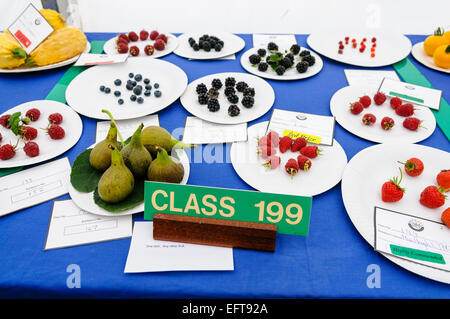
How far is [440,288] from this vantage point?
2.33 feet

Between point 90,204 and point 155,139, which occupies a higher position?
point 155,139

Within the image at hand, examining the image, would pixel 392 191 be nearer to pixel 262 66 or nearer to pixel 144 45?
pixel 262 66

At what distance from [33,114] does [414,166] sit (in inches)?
51.1

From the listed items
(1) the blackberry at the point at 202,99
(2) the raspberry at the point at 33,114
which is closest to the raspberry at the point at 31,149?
(2) the raspberry at the point at 33,114

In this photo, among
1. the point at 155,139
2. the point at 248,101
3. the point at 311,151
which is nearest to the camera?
the point at 155,139

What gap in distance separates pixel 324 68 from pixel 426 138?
59 cm

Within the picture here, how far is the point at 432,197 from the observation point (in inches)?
32.9

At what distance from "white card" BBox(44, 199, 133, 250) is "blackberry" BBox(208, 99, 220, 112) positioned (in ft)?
1.74

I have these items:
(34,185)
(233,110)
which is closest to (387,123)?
(233,110)

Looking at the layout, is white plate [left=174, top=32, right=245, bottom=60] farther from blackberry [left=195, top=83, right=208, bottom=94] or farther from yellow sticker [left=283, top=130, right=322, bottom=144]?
yellow sticker [left=283, top=130, right=322, bottom=144]

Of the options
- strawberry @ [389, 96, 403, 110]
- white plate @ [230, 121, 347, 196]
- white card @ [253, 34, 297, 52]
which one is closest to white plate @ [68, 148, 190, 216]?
white plate @ [230, 121, 347, 196]

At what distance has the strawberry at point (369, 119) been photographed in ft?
3.71

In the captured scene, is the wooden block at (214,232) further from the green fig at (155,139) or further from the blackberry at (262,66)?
the blackberry at (262,66)

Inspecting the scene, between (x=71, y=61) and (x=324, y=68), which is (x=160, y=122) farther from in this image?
(x=324, y=68)
